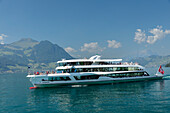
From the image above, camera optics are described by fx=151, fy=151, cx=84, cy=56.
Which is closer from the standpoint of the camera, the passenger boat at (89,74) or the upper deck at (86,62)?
the passenger boat at (89,74)

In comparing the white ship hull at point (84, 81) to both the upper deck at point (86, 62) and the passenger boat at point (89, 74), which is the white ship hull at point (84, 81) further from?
the upper deck at point (86, 62)

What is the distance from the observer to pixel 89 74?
4191cm

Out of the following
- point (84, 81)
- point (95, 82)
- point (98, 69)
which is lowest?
point (95, 82)

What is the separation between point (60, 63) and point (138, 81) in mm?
25332

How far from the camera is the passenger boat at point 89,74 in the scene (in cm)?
3900

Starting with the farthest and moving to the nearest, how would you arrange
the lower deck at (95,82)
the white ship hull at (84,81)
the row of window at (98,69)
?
the row of window at (98,69)
the lower deck at (95,82)
the white ship hull at (84,81)

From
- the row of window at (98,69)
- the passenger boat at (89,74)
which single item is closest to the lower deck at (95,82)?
the passenger boat at (89,74)

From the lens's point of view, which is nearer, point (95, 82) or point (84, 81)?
point (84, 81)

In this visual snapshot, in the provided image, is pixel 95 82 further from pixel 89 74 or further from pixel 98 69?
pixel 98 69

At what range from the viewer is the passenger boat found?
39.0 metres

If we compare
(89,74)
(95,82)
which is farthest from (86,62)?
(95,82)

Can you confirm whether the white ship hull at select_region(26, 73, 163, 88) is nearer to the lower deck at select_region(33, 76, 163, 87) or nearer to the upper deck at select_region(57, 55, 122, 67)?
the lower deck at select_region(33, 76, 163, 87)

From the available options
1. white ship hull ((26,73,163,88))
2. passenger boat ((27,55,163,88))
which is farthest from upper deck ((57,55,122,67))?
white ship hull ((26,73,163,88))

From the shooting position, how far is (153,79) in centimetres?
5100
